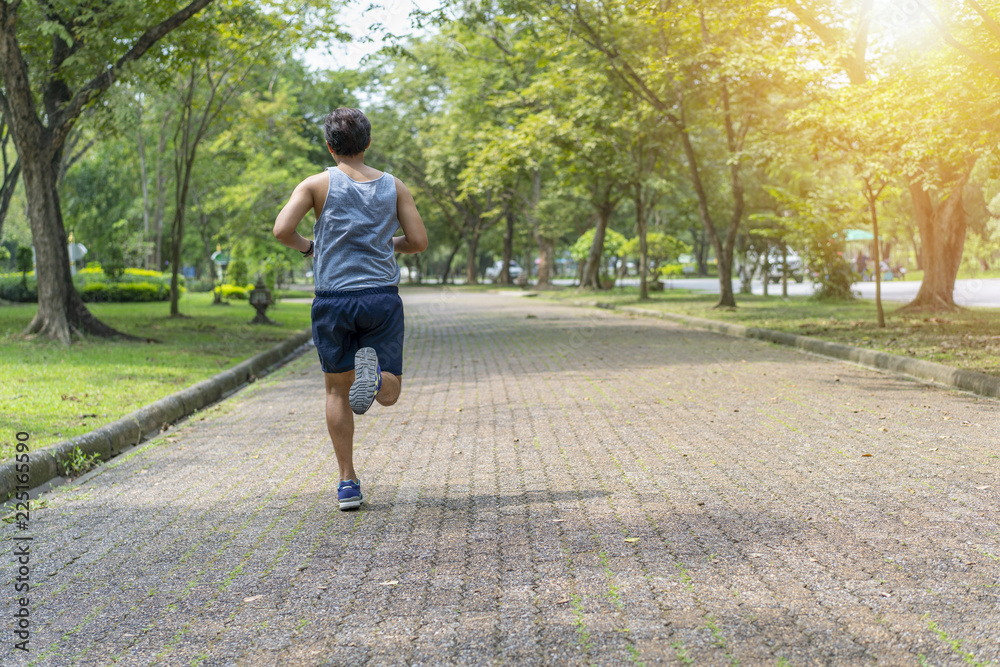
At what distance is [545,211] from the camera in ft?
134

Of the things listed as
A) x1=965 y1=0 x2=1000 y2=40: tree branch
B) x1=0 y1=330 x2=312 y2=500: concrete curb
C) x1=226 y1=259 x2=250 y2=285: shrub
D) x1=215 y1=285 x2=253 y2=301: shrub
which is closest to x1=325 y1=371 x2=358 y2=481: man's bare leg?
x1=0 y1=330 x2=312 y2=500: concrete curb

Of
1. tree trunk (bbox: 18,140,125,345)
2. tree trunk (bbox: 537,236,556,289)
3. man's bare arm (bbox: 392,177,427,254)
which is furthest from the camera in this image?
tree trunk (bbox: 537,236,556,289)

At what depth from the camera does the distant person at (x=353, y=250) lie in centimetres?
457

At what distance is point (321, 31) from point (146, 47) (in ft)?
16.2

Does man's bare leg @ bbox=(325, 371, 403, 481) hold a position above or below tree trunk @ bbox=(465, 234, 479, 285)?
below

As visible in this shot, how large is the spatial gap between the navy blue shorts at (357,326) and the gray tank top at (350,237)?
61 mm

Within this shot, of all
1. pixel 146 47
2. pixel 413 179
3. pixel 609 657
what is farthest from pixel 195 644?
pixel 413 179

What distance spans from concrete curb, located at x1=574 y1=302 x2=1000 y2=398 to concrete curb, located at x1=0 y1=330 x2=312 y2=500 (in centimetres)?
756

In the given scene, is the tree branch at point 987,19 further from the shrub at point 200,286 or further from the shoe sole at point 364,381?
the shrub at point 200,286

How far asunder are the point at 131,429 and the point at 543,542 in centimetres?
428

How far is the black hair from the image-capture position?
4617 millimetres

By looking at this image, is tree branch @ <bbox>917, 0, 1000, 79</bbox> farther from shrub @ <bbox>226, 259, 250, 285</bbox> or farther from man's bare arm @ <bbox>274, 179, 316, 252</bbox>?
shrub @ <bbox>226, 259, 250, 285</bbox>

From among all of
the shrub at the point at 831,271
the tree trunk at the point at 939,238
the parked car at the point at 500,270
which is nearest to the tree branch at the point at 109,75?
the tree trunk at the point at 939,238

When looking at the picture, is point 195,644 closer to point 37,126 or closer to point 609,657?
point 609,657
